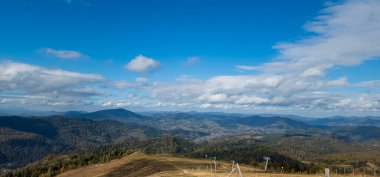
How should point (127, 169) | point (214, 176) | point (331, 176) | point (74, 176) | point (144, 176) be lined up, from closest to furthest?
point (331, 176), point (214, 176), point (144, 176), point (127, 169), point (74, 176)

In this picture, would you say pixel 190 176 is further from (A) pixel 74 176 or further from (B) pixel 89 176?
(A) pixel 74 176


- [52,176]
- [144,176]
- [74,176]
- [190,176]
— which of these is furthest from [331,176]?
[52,176]

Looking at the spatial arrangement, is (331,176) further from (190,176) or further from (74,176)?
(74,176)

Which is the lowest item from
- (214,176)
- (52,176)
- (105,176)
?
(52,176)

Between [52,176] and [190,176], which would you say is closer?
[190,176]

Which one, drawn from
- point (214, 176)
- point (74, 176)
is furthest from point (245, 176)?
point (74, 176)

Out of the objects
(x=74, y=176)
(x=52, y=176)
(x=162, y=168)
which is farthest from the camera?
(x=52, y=176)

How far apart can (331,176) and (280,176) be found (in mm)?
8967

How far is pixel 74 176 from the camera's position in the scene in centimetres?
15162

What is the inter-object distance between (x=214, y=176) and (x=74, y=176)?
96.6 m

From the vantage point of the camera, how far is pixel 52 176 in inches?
7741

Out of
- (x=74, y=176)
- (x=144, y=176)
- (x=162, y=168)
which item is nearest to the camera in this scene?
(x=144, y=176)

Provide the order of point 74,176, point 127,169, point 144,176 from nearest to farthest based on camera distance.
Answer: point 144,176, point 127,169, point 74,176

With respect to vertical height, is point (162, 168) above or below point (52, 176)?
above
